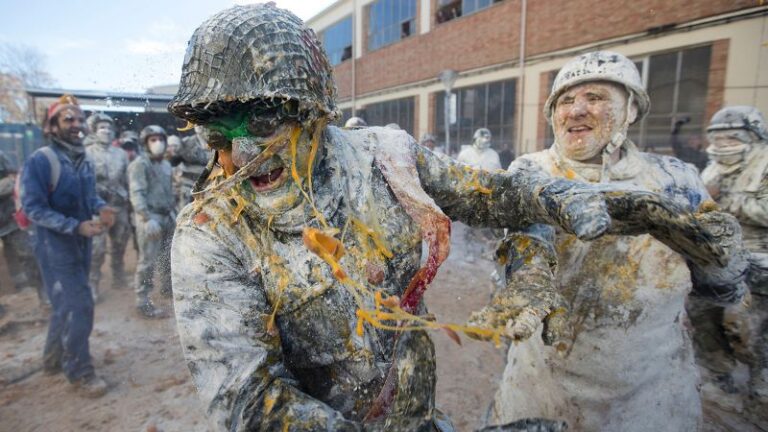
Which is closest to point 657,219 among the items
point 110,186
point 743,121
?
point 743,121

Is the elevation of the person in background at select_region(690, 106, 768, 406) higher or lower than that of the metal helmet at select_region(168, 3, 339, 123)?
lower

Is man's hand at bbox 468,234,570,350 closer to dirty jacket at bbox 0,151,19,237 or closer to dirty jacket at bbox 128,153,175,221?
dirty jacket at bbox 128,153,175,221

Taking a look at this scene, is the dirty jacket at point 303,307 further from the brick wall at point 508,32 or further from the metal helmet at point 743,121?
the brick wall at point 508,32

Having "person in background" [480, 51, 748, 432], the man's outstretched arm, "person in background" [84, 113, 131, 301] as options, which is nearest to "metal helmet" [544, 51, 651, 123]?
"person in background" [480, 51, 748, 432]

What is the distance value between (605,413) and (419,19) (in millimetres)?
17811

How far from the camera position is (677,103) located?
395 inches

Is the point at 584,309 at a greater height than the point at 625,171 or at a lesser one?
lesser

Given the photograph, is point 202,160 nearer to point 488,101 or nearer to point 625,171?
point 625,171

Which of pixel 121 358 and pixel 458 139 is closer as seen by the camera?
pixel 121 358

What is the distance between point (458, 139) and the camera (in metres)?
16.8

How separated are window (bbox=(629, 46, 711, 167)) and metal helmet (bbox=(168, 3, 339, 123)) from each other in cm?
1001

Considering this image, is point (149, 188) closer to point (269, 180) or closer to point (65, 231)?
point (65, 231)

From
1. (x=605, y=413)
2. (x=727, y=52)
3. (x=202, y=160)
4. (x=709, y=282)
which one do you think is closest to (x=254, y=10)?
(x=709, y=282)

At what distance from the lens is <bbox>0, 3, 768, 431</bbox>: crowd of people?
1.25m
